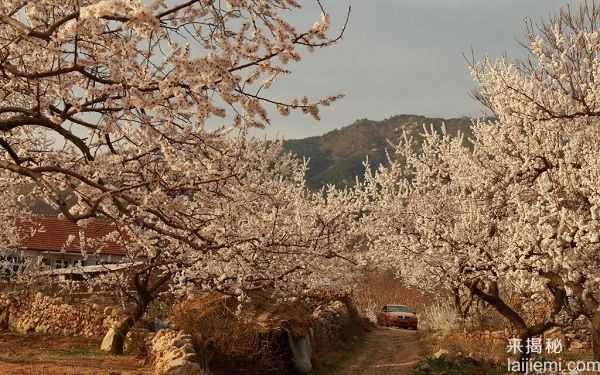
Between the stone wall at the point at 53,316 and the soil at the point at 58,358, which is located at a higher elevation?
the stone wall at the point at 53,316

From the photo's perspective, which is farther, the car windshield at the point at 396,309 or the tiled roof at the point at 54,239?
the car windshield at the point at 396,309

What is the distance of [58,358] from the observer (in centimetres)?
1218

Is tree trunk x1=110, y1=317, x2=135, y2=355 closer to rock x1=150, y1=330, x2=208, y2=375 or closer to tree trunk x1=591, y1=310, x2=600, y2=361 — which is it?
rock x1=150, y1=330, x2=208, y2=375

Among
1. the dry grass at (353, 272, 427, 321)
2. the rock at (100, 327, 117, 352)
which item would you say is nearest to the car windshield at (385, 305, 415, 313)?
the dry grass at (353, 272, 427, 321)

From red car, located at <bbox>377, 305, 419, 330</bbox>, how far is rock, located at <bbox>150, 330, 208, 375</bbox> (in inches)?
796

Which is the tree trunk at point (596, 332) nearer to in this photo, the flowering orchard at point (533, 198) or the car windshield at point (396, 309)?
the flowering orchard at point (533, 198)

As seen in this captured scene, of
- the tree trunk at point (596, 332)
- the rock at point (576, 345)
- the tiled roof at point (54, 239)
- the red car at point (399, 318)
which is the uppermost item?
the tiled roof at point (54, 239)

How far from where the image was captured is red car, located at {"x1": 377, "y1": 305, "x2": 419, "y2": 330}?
29.5m

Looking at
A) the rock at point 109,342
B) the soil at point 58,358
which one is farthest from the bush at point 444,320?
the soil at point 58,358

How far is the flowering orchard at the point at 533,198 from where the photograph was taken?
408 inches

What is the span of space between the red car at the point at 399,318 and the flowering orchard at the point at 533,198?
14.0m

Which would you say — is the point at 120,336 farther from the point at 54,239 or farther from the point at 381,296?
the point at 381,296

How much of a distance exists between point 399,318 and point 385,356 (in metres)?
11.7

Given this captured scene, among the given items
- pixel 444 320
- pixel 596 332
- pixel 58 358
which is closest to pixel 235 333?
pixel 58 358
